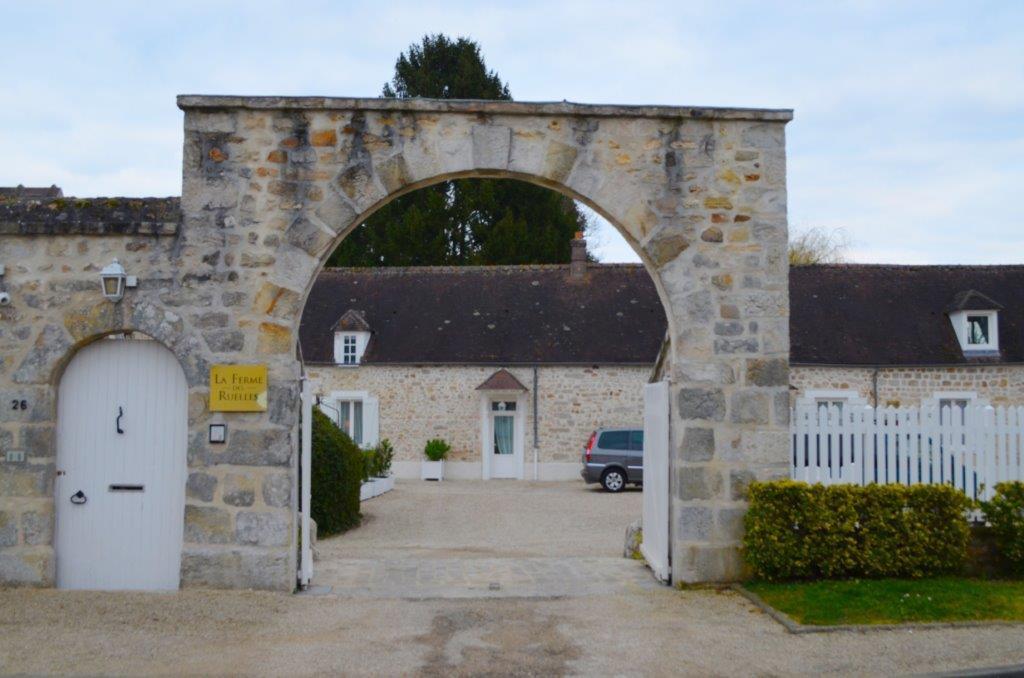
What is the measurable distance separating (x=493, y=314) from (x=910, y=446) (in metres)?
17.6

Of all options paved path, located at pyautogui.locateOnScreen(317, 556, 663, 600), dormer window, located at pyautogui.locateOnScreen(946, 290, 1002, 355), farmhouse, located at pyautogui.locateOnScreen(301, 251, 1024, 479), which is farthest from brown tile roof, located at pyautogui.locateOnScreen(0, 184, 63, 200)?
dormer window, located at pyautogui.locateOnScreen(946, 290, 1002, 355)

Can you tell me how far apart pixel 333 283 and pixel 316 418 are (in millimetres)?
13603

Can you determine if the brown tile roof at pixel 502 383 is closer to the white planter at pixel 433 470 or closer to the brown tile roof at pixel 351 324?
the white planter at pixel 433 470

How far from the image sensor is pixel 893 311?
2397 centimetres

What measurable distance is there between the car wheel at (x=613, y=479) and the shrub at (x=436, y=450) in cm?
464

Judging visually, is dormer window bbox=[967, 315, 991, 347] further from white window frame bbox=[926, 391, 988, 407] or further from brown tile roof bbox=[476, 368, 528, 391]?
brown tile roof bbox=[476, 368, 528, 391]

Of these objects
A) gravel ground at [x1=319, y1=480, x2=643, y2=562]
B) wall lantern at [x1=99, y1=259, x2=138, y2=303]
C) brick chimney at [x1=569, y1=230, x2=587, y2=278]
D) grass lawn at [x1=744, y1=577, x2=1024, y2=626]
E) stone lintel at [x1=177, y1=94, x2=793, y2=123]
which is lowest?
gravel ground at [x1=319, y1=480, x2=643, y2=562]

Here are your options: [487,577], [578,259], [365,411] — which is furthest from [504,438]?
[487,577]

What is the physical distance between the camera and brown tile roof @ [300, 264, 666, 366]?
24.4 m

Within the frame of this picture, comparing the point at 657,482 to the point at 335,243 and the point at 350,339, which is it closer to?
the point at 335,243

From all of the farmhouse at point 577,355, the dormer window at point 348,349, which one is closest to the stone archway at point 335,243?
the farmhouse at point 577,355

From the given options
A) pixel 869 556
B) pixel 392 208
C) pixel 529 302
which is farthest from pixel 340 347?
pixel 869 556

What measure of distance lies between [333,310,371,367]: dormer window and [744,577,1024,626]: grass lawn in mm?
18116

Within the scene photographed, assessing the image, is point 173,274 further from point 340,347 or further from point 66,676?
point 340,347
